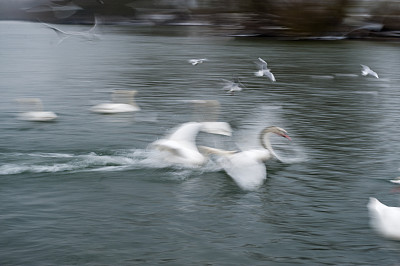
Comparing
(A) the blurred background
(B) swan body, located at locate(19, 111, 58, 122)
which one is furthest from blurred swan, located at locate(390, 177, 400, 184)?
(A) the blurred background

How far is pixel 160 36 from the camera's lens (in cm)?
3331

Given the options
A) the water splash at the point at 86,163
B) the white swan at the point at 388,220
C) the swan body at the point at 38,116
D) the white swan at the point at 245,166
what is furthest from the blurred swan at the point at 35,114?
the white swan at the point at 388,220

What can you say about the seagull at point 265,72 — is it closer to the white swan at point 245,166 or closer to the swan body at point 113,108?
the swan body at point 113,108

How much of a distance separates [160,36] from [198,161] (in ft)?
82.5

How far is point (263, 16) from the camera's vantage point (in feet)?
119

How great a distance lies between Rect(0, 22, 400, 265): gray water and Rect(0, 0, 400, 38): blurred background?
58.7 ft

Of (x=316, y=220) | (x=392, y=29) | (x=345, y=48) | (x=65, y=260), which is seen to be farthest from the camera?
(x=392, y=29)

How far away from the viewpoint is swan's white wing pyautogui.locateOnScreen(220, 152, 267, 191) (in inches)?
327

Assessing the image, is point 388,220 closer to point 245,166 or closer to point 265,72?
point 245,166

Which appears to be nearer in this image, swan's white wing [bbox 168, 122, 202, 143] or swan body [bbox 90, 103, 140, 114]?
swan's white wing [bbox 168, 122, 202, 143]

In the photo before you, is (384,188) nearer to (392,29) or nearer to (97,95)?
(97,95)

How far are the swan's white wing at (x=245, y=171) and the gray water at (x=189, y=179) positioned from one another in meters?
0.12

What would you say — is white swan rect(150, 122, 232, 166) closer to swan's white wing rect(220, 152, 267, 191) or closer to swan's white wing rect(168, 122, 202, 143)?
swan's white wing rect(168, 122, 202, 143)

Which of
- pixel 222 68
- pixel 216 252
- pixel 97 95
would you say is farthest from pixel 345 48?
pixel 216 252
